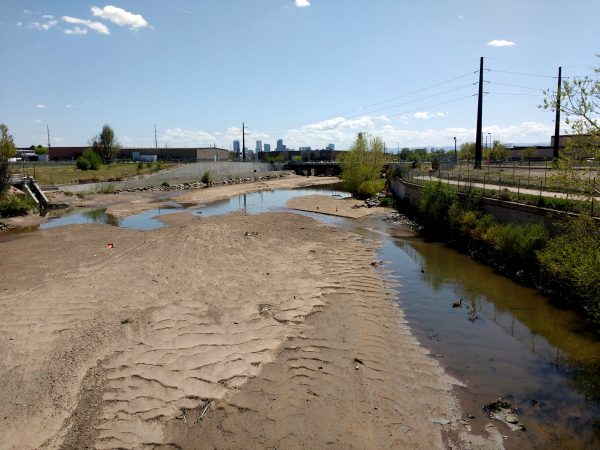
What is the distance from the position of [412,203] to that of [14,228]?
115 feet

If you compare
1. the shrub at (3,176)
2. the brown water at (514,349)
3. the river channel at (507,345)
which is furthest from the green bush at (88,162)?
the brown water at (514,349)

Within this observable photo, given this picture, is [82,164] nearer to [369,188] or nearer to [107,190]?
[107,190]

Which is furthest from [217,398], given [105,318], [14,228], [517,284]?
[14,228]

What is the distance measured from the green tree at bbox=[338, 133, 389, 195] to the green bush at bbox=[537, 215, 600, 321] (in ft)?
134

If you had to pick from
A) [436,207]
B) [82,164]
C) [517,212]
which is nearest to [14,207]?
[436,207]

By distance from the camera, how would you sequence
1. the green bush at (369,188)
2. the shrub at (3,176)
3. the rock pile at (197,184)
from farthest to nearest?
the rock pile at (197,184) → the green bush at (369,188) → the shrub at (3,176)

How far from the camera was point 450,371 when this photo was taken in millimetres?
11820

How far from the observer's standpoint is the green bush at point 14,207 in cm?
4124

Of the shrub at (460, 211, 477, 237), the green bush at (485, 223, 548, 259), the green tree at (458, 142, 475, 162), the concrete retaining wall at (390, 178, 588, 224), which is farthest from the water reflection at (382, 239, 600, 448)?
the green tree at (458, 142, 475, 162)

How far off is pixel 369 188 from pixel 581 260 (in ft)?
142

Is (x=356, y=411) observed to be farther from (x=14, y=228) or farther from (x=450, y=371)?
(x=14, y=228)

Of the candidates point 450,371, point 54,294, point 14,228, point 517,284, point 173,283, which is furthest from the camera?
point 14,228

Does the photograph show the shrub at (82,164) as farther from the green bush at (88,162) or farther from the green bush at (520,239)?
the green bush at (520,239)

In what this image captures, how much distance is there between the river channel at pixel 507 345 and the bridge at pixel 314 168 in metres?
95.2
